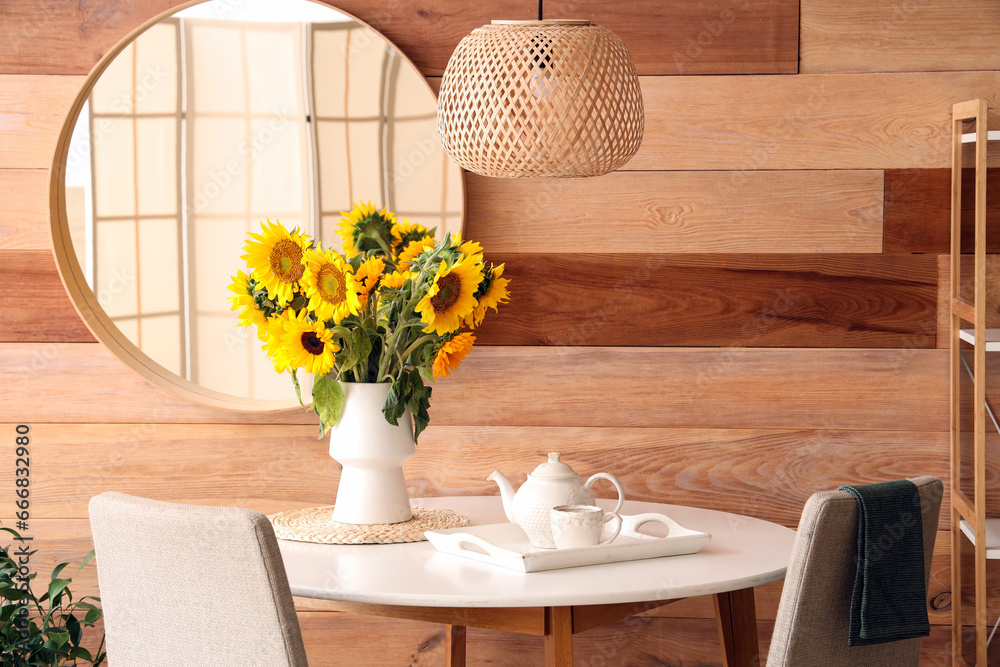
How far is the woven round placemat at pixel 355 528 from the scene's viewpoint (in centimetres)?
168

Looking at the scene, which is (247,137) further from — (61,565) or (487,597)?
(487,597)

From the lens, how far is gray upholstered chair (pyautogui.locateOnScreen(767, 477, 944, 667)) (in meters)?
1.31

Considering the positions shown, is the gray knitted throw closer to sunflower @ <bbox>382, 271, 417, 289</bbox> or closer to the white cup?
the white cup

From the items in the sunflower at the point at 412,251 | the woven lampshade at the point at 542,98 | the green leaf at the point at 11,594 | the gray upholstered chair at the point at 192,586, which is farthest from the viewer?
the green leaf at the point at 11,594

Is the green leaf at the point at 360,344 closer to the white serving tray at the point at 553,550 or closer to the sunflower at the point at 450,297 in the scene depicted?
the sunflower at the point at 450,297

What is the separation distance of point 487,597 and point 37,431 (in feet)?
4.46

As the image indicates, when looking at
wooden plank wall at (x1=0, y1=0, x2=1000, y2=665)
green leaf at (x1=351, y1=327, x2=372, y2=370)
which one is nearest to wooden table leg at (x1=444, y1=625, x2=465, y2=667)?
wooden plank wall at (x1=0, y1=0, x2=1000, y2=665)

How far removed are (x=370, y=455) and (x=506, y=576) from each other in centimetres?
37

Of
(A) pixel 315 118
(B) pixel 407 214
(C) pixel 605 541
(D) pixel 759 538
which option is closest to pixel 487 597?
(C) pixel 605 541

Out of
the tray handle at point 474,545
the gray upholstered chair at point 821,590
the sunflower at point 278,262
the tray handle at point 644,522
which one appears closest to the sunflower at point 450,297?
the sunflower at point 278,262

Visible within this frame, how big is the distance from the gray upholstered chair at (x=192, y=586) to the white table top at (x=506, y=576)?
0.49 ft

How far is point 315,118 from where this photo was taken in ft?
7.21

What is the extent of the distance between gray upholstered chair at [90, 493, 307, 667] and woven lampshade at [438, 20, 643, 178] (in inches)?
26.9

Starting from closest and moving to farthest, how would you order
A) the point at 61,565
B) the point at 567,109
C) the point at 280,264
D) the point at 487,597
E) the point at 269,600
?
1. the point at 269,600
2. the point at 487,597
3. the point at 567,109
4. the point at 280,264
5. the point at 61,565
